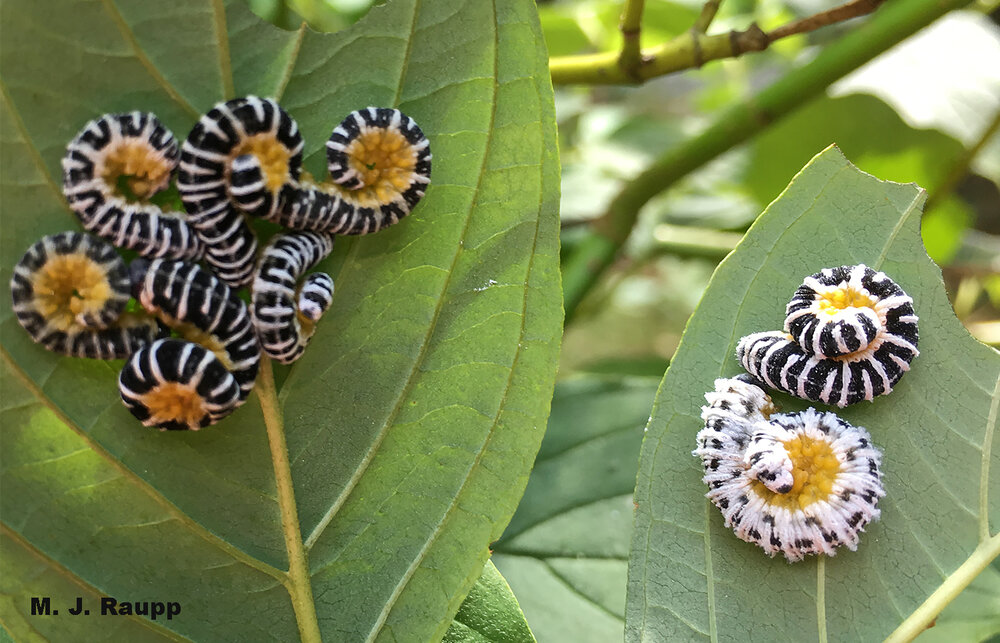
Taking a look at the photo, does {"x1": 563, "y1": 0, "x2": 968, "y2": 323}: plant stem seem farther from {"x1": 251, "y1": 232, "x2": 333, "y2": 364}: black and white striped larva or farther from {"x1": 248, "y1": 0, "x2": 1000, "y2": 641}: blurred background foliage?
{"x1": 251, "y1": 232, "x2": 333, "y2": 364}: black and white striped larva

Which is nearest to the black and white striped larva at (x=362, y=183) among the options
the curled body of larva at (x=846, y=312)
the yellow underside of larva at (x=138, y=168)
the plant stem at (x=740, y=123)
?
the yellow underside of larva at (x=138, y=168)

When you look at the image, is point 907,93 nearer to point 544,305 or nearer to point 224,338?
point 544,305

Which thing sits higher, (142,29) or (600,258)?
(600,258)

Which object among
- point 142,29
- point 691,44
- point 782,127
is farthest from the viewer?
point 782,127

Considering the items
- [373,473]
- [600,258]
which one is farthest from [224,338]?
[600,258]

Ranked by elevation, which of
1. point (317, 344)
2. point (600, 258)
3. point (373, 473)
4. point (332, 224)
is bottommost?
point (373, 473)

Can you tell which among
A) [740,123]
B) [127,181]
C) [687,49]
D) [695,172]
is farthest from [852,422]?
[695,172]
